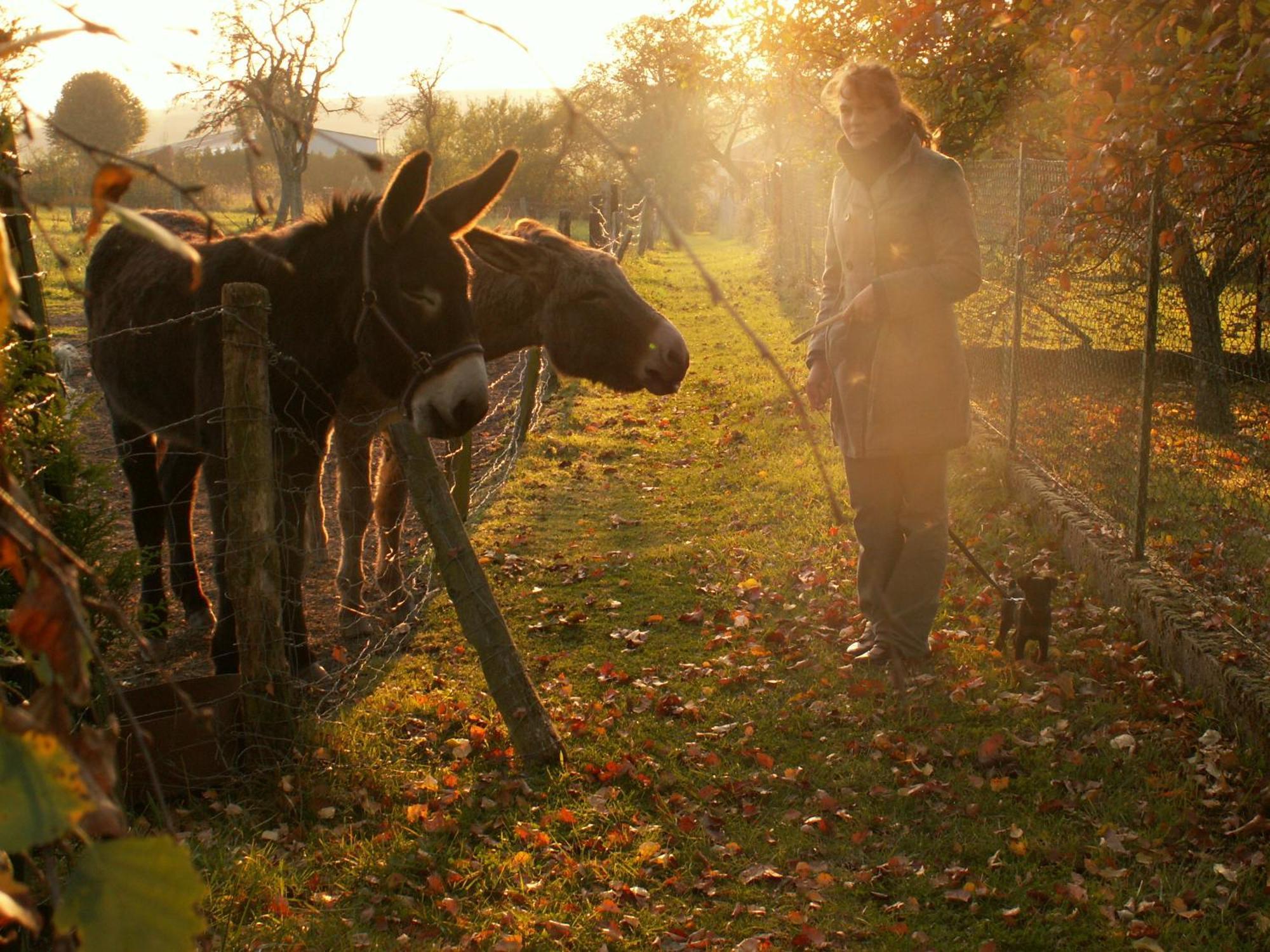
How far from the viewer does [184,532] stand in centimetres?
566

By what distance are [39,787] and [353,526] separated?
5472 millimetres

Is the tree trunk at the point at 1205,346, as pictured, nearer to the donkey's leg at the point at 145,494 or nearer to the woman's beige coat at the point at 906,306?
the woman's beige coat at the point at 906,306

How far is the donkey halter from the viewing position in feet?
13.8

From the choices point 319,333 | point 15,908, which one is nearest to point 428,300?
point 319,333

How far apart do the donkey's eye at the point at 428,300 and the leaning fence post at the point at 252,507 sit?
20.8 inches

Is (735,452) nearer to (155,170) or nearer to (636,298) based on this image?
(636,298)

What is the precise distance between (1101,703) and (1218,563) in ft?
6.96

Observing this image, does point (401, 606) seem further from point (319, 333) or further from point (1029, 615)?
point (1029, 615)

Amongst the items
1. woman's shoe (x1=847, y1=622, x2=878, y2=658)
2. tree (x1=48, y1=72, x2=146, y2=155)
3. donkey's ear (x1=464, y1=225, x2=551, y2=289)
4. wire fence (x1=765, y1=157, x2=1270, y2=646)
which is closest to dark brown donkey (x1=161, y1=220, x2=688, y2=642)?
donkey's ear (x1=464, y1=225, x2=551, y2=289)

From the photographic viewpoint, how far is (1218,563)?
652 centimetres

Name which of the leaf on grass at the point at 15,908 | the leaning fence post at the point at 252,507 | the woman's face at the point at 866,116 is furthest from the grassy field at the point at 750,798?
the leaf on grass at the point at 15,908

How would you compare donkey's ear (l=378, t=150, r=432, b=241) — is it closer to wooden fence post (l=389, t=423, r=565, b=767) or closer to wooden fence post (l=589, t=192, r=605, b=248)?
wooden fence post (l=389, t=423, r=565, b=767)

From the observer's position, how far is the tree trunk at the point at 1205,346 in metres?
6.00

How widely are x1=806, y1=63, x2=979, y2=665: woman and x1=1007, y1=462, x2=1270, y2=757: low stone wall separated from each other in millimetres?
1120
